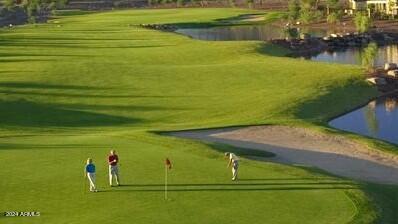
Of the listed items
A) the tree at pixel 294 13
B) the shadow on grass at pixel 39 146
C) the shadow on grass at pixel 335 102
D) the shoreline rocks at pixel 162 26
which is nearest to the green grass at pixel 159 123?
the shadow on grass at pixel 39 146

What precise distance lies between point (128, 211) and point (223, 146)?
1479cm

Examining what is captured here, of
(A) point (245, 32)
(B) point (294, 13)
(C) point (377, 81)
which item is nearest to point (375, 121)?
(C) point (377, 81)

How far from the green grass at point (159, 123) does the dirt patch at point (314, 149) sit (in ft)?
8.51

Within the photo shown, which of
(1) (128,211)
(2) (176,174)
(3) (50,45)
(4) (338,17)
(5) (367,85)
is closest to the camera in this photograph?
(1) (128,211)

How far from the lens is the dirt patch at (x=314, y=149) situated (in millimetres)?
35781

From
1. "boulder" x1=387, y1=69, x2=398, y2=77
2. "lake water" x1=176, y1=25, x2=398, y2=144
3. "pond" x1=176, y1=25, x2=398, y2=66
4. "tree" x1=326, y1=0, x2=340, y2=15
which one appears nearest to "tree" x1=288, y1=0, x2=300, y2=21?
"pond" x1=176, y1=25, x2=398, y2=66

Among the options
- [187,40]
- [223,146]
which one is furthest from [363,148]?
[187,40]

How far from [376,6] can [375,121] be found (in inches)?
4489

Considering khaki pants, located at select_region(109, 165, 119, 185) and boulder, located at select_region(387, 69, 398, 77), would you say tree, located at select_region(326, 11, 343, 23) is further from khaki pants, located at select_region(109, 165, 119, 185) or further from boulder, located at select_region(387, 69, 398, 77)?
khaki pants, located at select_region(109, 165, 119, 185)

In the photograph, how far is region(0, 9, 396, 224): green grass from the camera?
25984mm

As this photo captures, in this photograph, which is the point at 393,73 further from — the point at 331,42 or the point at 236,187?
the point at 236,187

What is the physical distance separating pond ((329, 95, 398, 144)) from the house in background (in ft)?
321

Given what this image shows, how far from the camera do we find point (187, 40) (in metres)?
109

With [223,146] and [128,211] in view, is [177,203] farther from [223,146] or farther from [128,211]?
[223,146]
